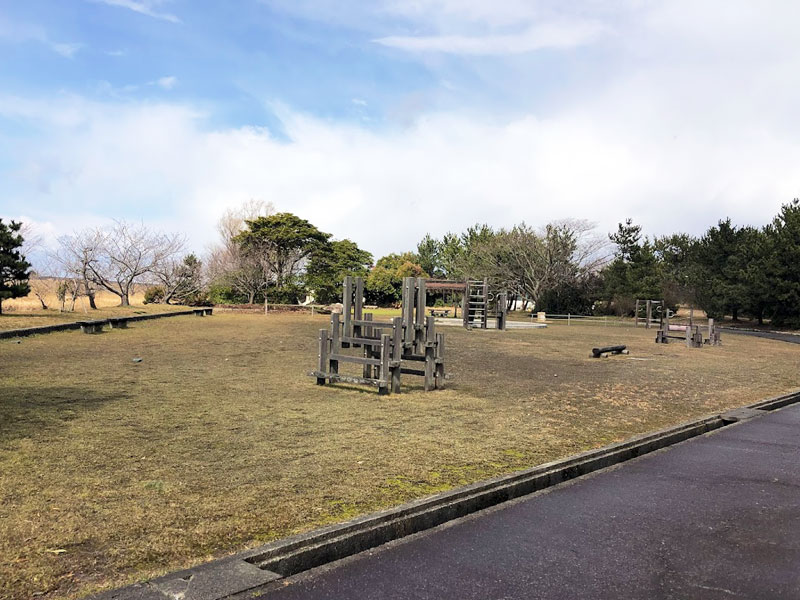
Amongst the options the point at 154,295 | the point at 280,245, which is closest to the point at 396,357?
the point at 280,245

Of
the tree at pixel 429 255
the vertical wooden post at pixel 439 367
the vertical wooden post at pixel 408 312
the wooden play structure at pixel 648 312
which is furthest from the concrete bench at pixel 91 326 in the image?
the tree at pixel 429 255

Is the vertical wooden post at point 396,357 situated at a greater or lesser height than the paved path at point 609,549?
greater

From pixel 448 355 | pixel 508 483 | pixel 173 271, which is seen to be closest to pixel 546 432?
pixel 508 483

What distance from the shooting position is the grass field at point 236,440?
347 centimetres

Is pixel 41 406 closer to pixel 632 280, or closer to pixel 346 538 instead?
pixel 346 538

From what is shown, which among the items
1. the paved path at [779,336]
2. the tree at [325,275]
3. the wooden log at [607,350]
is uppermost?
the tree at [325,275]

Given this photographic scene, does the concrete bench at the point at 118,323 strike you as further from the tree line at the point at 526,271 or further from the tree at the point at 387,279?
the tree at the point at 387,279

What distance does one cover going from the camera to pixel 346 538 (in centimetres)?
353

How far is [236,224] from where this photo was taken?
6053 centimetres

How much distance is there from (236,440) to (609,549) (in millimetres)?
3486

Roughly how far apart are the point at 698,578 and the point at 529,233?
154 ft

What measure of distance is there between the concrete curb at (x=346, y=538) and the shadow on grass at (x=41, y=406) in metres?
3.39

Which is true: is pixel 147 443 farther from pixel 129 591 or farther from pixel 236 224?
pixel 236 224

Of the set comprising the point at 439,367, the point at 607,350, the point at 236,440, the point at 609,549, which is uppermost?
the point at 439,367
